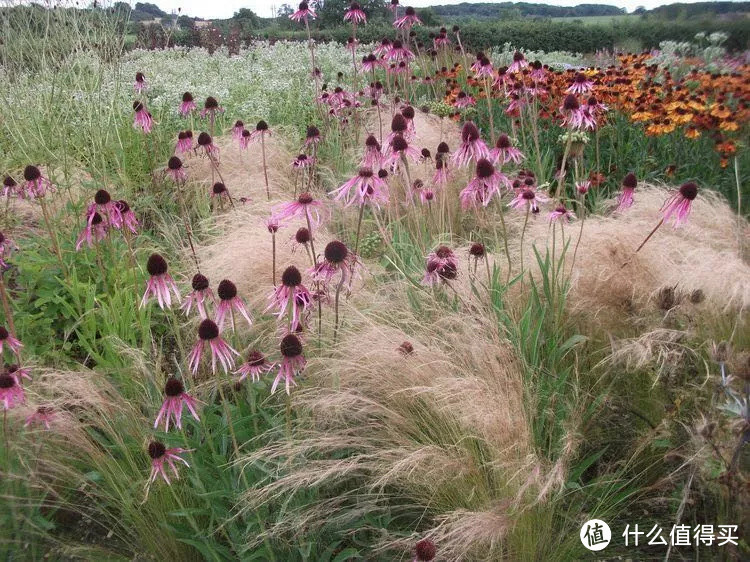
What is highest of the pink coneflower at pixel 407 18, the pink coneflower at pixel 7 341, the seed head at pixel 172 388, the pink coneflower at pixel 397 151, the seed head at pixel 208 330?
the pink coneflower at pixel 407 18

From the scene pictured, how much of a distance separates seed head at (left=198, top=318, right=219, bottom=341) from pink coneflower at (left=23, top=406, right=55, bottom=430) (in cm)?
54

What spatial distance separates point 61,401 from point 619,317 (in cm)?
195

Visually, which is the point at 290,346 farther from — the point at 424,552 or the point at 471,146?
the point at 471,146

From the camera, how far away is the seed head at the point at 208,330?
156cm

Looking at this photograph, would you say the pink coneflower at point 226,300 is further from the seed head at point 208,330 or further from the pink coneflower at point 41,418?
the pink coneflower at point 41,418

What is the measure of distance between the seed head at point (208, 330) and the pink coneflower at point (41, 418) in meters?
0.54

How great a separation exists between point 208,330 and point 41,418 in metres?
0.63

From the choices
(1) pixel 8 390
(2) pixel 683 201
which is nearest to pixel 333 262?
(1) pixel 8 390

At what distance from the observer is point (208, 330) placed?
1565 mm

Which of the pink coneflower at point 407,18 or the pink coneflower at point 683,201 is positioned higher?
the pink coneflower at point 407,18

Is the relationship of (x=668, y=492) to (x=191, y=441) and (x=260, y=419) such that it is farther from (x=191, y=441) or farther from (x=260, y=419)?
(x=191, y=441)

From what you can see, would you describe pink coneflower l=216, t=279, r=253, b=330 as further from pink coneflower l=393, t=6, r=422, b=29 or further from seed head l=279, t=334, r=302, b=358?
pink coneflower l=393, t=6, r=422, b=29

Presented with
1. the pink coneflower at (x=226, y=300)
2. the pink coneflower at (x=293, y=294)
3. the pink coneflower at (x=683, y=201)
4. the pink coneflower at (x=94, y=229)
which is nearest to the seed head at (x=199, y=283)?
the pink coneflower at (x=226, y=300)

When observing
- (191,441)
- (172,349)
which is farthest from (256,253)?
(191,441)
